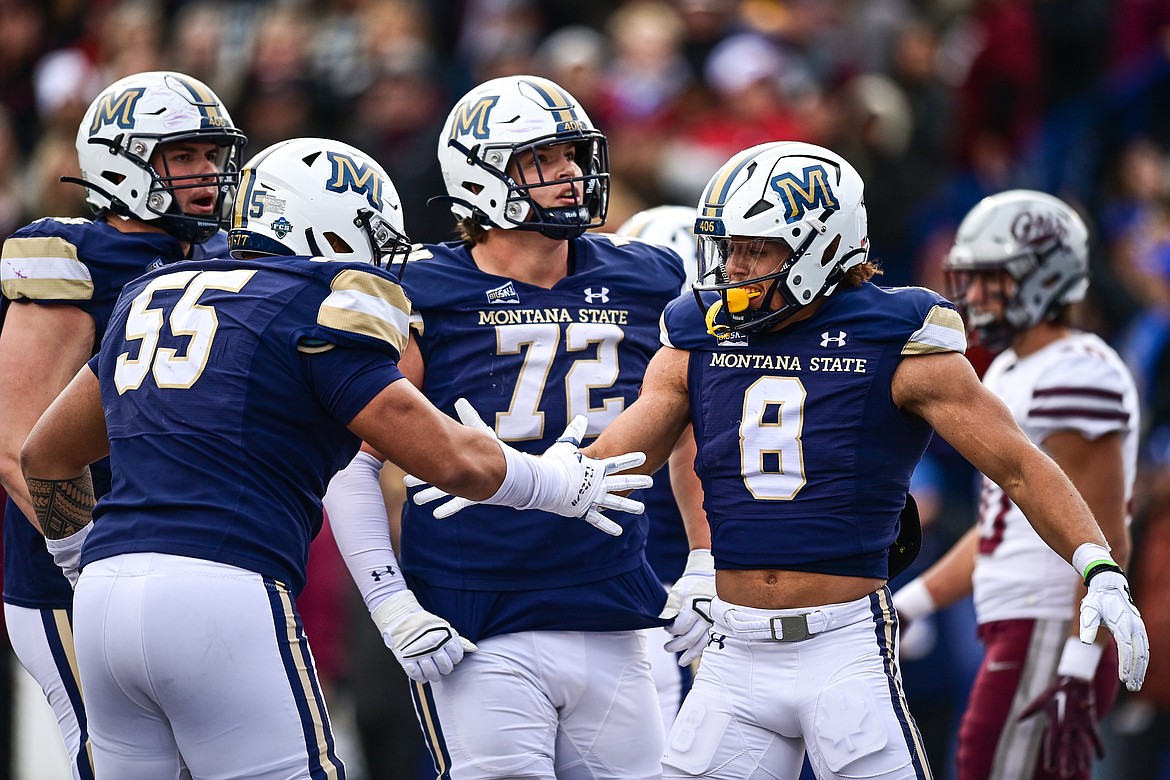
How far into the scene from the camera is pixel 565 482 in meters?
Result: 4.22

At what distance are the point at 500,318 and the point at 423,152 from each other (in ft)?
17.0

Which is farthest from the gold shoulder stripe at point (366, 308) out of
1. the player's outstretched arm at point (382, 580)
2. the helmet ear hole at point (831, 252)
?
the helmet ear hole at point (831, 252)

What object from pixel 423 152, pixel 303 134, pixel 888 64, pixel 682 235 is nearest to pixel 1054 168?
pixel 888 64

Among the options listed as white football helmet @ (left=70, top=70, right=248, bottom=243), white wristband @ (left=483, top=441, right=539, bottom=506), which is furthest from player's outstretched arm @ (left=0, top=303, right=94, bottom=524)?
white wristband @ (left=483, top=441, right=539, bottom=506)

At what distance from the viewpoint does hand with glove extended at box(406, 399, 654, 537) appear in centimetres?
417

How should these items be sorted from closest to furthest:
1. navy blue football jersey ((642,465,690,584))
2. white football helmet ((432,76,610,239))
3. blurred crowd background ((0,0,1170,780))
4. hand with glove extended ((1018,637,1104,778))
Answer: white football helmet ((432,76,610,239)), hand with glove extended ((1018,637,1104,778)), navy blue football jersey ((642,465,690,584)), blurred crowd background ((0,0,1170,780))

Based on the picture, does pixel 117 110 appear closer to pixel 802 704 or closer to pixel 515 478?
pixel 515 478

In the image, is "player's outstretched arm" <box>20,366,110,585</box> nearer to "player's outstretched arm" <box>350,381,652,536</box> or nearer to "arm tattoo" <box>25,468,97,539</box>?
"arm tattoo" <box>25,468,97,539</box>

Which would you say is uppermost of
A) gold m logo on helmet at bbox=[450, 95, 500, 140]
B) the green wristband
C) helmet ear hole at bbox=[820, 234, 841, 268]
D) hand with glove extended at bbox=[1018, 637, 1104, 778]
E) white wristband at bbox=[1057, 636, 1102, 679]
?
gold m logo on helmet at bbox=[450, 95, 500, 140]

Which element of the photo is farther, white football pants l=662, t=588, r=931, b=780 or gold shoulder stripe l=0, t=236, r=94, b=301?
gold shoulder stripe l=0, t=236, r=94, b=301

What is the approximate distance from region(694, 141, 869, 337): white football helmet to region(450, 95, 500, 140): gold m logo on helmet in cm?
82

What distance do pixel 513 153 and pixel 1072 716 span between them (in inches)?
97.7

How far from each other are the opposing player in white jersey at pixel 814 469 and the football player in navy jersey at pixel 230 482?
64 cm

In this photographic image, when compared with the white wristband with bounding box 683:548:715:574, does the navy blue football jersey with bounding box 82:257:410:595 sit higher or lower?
higher
